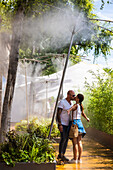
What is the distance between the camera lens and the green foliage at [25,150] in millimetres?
3801

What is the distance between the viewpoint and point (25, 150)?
3959mm

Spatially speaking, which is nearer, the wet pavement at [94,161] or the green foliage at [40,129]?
the wet pavement at [94,161]

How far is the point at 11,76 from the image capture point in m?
4.82

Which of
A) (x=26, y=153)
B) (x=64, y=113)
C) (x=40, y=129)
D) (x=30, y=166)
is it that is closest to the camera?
(x=30, y=166)

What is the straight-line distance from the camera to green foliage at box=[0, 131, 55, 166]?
380cm

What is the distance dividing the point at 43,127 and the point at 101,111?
166cm

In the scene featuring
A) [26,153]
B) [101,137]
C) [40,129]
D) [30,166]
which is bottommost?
[101,137]

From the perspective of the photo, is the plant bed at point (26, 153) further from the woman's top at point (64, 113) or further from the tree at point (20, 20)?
the woman's top at point (64, 113)

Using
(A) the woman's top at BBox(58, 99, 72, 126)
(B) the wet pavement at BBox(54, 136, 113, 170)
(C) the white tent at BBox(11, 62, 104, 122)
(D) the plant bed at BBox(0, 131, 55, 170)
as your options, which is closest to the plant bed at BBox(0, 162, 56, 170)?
(D) the plant bed at BBox(0, 131, 55, 170)

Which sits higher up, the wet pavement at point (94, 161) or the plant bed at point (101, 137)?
the wet pavement at point (94, 161)

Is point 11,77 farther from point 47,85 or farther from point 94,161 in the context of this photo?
point 47,85

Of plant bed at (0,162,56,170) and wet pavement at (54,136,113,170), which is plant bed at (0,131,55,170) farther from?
wet pavement at (54,136,113,170)

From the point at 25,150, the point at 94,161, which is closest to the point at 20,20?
the point at 25,150

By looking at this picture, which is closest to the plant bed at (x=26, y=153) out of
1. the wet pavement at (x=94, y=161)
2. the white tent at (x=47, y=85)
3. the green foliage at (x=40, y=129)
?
the wet pavement at (x=94, y=161)
